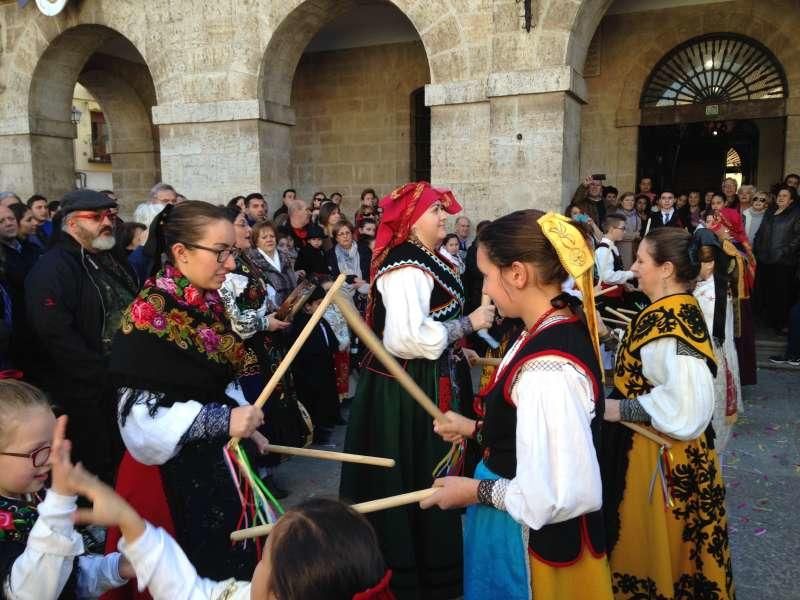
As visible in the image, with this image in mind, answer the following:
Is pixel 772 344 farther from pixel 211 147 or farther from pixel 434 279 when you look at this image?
pixel 211 147

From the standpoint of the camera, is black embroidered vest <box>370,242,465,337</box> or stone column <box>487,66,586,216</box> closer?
black embroidered vest <box>370,242,465,337</box>

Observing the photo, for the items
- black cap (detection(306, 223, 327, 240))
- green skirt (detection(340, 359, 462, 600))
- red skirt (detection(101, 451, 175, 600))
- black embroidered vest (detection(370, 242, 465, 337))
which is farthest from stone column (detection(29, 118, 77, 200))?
red skirt (detection(101, 451, 175, 600))

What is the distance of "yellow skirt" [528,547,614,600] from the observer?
1.74 metres

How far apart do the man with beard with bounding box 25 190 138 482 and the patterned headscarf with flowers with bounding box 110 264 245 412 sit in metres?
1.47

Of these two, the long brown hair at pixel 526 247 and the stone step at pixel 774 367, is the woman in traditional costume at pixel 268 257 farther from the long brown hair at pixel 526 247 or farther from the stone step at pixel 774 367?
the stone step at pixel 774 367

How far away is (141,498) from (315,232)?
455 centimetres

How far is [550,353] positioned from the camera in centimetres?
166

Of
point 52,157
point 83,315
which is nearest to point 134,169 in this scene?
point 52,157

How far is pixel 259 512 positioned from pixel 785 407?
17.7 feet

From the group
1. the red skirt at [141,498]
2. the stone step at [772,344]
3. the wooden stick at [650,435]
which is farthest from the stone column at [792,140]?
the red skirt at [141,498]

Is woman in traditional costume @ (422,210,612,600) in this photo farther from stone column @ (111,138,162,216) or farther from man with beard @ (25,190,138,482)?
stone column @ (111,138,162,216)

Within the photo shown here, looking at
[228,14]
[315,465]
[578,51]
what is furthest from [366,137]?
[315,465]

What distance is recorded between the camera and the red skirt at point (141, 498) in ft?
7.13

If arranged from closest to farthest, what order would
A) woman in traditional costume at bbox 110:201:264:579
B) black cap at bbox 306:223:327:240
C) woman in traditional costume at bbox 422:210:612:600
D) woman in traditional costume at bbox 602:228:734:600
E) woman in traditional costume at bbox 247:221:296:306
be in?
woman in traditional costume at bbox 422:210:612:600 < woman in traditional costume at bbox 110:201:264:579 < woman in traditional costume at bbox 602:228:734:600 < woman in traditional costume at bbox 247:221:296:306 < black cap at bbox 306:223:327:240
